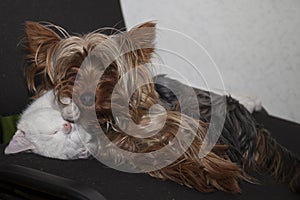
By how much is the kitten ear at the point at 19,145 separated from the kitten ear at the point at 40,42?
5.2 inches

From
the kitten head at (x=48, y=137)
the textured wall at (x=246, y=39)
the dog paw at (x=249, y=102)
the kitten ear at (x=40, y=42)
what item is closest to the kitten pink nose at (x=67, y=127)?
the kitten head at (x=48, y=137)

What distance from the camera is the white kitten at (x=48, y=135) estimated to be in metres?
1.11

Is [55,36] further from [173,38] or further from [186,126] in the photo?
[173,38]

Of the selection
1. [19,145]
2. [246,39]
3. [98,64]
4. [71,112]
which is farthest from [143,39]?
[246,39]

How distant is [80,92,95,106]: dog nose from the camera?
41.9 inches

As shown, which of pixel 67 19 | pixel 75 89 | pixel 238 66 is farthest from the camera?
pixel 238 66

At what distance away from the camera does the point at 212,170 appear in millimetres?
1108

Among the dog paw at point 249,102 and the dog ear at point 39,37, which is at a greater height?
the dog ear at point 39,37

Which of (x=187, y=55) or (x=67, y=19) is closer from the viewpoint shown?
(x=67, y=19)

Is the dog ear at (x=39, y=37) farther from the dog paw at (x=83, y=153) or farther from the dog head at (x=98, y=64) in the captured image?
the dog paw at (x=83, y=153)

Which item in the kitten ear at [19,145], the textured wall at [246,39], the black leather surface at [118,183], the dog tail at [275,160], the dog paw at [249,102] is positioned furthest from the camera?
the textured wall at [246,39]

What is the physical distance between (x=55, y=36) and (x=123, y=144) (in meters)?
0.28

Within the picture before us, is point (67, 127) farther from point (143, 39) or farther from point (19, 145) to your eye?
point (143, 39)

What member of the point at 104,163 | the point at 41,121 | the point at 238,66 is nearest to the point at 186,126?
the point at 104,163
